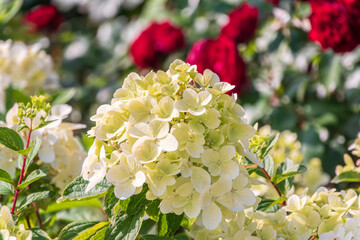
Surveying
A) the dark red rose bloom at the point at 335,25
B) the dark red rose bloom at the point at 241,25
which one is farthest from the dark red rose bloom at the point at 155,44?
the dark red rose bloom at the point at 335,25

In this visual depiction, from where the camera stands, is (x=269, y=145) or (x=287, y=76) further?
(x=287, y=76)

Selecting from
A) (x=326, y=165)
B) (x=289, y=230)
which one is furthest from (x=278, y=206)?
(x=326, y=165)

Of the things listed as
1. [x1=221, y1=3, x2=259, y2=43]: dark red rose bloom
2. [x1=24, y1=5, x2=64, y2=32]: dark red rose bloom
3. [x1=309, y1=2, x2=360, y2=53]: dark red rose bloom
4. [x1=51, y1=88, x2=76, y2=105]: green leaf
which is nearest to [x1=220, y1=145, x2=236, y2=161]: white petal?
[x1=51, y1=88, x2=76, y2=105]: green leaf

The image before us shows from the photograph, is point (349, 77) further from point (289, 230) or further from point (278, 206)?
point (289, 230)

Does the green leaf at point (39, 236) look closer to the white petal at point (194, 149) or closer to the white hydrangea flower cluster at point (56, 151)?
the white hydrangea flower cluster at point (56, 151)

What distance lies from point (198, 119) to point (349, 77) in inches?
50.2

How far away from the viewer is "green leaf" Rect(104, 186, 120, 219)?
0.70 m

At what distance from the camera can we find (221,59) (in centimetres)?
168

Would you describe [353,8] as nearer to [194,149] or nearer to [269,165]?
[269,165]

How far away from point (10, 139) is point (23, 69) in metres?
0.89

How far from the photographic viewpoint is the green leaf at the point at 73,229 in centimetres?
78

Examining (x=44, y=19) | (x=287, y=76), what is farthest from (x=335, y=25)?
(x=44, y=19)

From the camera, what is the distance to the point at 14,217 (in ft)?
2.49

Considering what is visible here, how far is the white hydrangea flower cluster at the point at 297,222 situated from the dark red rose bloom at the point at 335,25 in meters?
0.98
